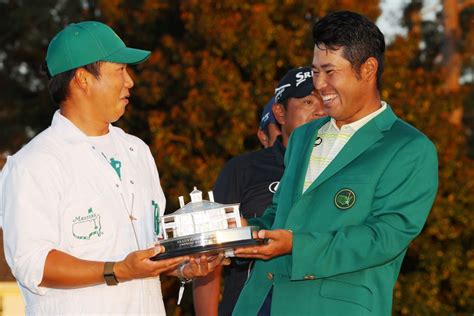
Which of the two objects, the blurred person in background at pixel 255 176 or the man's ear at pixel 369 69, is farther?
the blurred person in background at pixel 255 176

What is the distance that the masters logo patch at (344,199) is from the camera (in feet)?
16.9

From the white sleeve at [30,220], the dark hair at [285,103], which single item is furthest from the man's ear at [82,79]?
the dark hair at [285,103]

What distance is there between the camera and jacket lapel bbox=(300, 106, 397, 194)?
523cm

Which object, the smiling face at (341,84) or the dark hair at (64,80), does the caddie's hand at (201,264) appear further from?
the dark hair at (64,80)

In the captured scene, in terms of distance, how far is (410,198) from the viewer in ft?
16.8

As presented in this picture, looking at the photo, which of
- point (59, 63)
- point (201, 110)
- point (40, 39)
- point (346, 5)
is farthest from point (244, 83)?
point (59, 63)

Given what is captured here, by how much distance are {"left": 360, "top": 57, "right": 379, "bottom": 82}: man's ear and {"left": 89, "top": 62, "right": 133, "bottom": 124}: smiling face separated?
1.17 meters

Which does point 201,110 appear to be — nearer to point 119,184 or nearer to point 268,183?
point 268,183

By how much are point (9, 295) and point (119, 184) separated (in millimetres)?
5186

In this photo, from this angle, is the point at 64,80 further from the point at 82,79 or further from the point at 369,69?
the point at 369,69

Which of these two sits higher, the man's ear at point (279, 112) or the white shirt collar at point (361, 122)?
the man's ear at point (279, 112)

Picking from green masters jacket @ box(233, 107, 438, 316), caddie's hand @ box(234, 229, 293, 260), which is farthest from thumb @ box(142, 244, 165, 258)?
green masters jacket @ box(233, 107, 438, 316)

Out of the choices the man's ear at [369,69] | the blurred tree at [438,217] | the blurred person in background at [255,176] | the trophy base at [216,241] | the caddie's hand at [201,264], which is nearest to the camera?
the trophy base at [216,241]

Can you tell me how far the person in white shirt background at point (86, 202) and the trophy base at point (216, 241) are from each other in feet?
0.30
